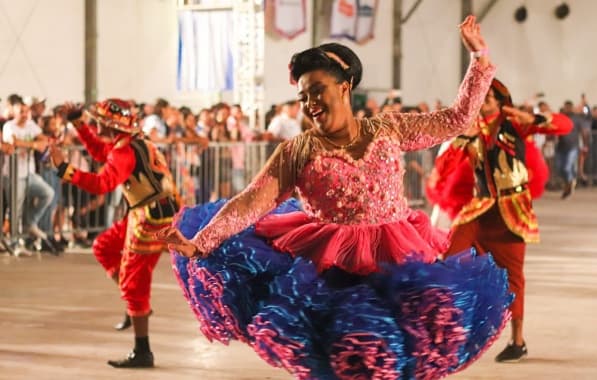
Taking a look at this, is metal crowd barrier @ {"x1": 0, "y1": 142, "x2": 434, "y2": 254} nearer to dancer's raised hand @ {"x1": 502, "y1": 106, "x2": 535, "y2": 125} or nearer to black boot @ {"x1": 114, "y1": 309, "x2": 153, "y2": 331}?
black boot @ {"x1": 114, "y1": 309, "x2": 153, "y2": 331}

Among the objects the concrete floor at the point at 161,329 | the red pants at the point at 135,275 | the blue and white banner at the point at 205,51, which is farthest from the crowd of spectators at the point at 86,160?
the red pants at the point at 135,275

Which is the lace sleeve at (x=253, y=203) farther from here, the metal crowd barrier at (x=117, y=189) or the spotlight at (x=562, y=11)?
the spotlight at (x=562, y=11)

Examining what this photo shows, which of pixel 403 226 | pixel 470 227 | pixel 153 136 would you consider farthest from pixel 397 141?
pixel 153 136

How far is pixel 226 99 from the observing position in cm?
2111

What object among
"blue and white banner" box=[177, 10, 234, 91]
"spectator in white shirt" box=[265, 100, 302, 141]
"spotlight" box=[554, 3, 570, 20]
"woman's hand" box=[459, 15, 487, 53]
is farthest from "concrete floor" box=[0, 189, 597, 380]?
"spotlight" box=[554, 3, 570, 20]

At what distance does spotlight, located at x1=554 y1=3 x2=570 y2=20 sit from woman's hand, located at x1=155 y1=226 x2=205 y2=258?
2841 centimetres

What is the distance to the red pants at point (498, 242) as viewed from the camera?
8047mm

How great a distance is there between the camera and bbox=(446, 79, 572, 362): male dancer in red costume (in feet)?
26.4

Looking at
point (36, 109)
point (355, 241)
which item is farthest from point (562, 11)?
point (355, 241)

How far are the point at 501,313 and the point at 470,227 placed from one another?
3.21m

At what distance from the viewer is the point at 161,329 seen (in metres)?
9.32

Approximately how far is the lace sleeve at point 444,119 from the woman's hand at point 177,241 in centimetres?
94

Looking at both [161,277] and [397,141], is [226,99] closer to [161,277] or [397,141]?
[161,277]

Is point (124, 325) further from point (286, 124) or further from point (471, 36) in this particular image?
point (286, 124)
